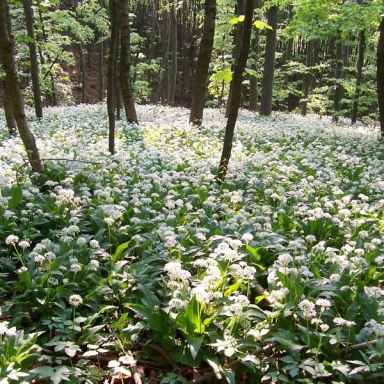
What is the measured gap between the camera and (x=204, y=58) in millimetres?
12055

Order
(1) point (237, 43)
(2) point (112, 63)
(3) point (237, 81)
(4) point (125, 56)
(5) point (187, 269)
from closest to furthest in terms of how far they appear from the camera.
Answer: (5) point (187, 269) < (3) point (237, 81) < (2) point (112, 63) < (4) point (125, 56) < (1) point (237, 43)

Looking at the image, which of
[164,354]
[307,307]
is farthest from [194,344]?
[307,307]

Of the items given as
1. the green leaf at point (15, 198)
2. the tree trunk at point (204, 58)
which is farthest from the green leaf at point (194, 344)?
the tree trunk at point (204, 58)

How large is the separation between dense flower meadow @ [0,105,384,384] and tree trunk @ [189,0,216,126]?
6345mm

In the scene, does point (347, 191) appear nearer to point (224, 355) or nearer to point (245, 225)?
point (245, 225)

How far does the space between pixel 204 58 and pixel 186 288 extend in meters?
9.66

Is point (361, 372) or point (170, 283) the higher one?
point (170, 283)

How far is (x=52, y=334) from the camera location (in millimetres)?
3539

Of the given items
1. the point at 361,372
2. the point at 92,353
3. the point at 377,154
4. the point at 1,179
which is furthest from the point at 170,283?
the point at 377,154

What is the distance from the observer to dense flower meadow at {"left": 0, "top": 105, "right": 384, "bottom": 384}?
305 centimetres

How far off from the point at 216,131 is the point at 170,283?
9.17m

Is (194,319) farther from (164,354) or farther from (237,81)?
(237,81)

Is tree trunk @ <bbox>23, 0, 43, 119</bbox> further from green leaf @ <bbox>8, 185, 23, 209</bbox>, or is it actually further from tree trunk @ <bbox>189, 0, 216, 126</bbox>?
green leaf @ <bbox>8, 185, 23, 209</bbox>

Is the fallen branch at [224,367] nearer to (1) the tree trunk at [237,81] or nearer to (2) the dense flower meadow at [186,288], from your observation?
(2) the dense flower meadow at [186,288]
